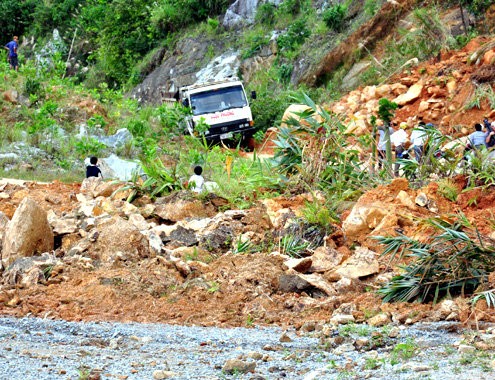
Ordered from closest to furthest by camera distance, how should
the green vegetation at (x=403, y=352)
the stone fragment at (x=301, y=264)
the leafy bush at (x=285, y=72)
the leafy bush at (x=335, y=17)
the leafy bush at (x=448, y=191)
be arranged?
the green vegetation at (x=403, y=352) → the stone fragment at (x=301, y=264) → the leafy bush at (x=448, y=191) → the leafy bush at (x=335, y=17) → the leafy bush at (x=285, y=72)

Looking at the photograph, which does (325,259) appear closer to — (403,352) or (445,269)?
(445,269)

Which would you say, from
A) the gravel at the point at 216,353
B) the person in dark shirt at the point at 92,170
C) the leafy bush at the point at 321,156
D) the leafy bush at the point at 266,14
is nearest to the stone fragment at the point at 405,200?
the leafy bush at the point at 321,156

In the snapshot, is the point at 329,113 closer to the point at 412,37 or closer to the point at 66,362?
the point at 66,362

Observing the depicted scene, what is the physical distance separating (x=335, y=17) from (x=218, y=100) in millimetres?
8003

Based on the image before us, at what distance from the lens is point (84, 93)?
28.7 m

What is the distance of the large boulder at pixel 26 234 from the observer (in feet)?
37.2

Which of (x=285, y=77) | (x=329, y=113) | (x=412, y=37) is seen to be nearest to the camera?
(x=329, y=113)

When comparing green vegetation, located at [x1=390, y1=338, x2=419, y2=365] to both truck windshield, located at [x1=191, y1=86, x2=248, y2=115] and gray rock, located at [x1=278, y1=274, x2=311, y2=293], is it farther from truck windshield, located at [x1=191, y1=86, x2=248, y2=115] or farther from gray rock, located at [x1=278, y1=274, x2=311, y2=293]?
truck windshield, located at [x1=191, y1=86, x2=248, y2=115]

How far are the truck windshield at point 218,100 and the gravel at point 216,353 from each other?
19.7 m

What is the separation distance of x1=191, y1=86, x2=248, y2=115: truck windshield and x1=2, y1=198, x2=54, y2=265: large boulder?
16.5 meters

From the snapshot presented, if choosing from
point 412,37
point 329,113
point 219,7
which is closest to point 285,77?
point 412,37

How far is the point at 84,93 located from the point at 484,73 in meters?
11.7

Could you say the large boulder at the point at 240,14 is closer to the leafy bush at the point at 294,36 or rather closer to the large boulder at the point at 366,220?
the leafy bush at the point at 294,36

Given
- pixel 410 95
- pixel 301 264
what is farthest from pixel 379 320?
pixel 410 95
